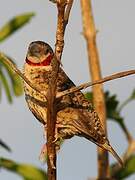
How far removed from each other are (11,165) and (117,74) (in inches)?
65.2

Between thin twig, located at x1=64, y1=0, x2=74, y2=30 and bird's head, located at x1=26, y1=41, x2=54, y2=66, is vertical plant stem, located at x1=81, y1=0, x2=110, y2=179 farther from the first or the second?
thin twig, located at x1=64, y1=0, x2=74, y2=30

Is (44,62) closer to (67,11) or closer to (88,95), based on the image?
(88,95)

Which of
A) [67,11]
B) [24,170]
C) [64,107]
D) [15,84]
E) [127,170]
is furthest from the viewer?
[15,84]

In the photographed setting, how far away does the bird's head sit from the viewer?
3515 millimetres

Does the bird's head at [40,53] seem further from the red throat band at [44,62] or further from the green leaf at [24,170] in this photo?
the green leaf at [24,170]

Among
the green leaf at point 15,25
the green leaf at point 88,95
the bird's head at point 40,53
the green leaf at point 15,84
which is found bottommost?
the green leaf at point 88,95

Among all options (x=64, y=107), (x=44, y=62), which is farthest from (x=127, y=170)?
(x=44, y=62)

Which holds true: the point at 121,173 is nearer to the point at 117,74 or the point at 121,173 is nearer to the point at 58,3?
the point at 117,74

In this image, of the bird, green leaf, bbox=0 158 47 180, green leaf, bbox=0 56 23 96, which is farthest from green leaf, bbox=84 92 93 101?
green leaf, bbox=0 158 47 180

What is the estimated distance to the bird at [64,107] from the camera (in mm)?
3529

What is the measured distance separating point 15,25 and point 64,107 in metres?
0.94

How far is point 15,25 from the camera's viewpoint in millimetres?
4195

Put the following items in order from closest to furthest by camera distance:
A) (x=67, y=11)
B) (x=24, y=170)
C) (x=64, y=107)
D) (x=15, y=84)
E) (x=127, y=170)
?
(x=67, y=11) → (x=64, y=107) → (x=127, y=170) → (x=24, y=170) → (x=15, y=84)

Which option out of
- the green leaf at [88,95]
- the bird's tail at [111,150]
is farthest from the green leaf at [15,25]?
the bird's tail at [111,150]
